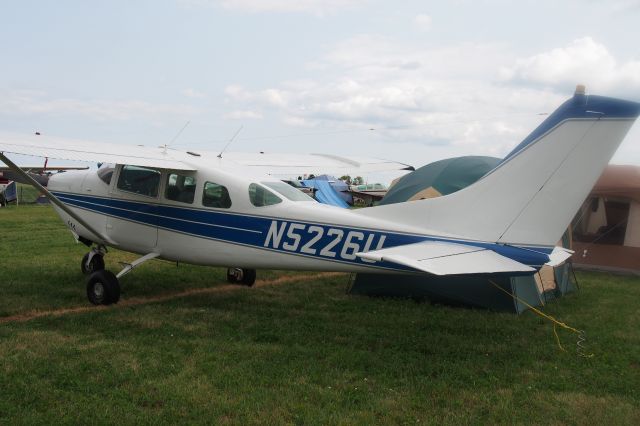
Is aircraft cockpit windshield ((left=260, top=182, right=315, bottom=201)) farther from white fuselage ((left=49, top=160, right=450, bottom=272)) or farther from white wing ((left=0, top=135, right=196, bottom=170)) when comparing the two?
white wing ((left=0, top=135, right=196, bottom=170))

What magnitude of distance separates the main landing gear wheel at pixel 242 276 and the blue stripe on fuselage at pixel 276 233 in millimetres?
2157

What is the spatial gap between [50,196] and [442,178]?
6124 mm

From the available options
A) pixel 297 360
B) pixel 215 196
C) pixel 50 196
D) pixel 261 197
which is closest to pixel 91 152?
pixel 50 196

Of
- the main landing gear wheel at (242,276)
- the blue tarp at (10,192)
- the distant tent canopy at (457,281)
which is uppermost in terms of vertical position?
the distant tent canopy at (457,281)

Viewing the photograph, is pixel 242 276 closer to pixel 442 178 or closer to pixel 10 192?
pixel 442 178

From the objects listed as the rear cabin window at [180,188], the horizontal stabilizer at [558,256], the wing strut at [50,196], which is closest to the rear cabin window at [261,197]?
the rear cabin window at [180,188]

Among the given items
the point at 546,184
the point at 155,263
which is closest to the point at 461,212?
the point at 546,184

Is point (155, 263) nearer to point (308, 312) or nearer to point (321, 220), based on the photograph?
point (308, 312)

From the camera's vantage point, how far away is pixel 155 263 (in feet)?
37.9

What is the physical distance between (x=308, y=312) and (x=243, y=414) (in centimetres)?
349

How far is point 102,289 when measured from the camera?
769cm

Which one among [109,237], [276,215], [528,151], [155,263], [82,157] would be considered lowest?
[155,263]

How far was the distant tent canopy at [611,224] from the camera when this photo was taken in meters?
12.4

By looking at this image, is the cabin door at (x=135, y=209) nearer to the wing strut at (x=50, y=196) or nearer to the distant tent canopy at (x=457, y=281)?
the wing strut at (x=50, y=196)
